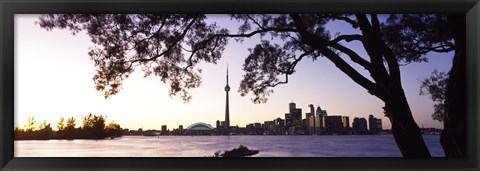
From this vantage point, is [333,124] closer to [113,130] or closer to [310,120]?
[310,120]

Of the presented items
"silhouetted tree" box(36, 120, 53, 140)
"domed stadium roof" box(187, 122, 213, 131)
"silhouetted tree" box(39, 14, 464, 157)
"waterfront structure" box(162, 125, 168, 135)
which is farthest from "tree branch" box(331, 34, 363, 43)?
"silhouetted tree" box(36, 120, 53, 140)

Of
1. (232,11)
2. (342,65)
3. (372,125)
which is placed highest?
(232,11)

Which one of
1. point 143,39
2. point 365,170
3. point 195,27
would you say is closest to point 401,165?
point 365,170

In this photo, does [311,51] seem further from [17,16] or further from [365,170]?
[17,16]

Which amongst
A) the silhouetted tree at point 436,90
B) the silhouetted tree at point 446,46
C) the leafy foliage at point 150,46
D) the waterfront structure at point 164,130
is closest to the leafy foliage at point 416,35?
the silhouetted tree at point 446,46

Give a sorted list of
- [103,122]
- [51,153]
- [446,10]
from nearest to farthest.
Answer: [446,10] < [51,153] < [103,122]

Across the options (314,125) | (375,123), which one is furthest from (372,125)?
(314,125)
